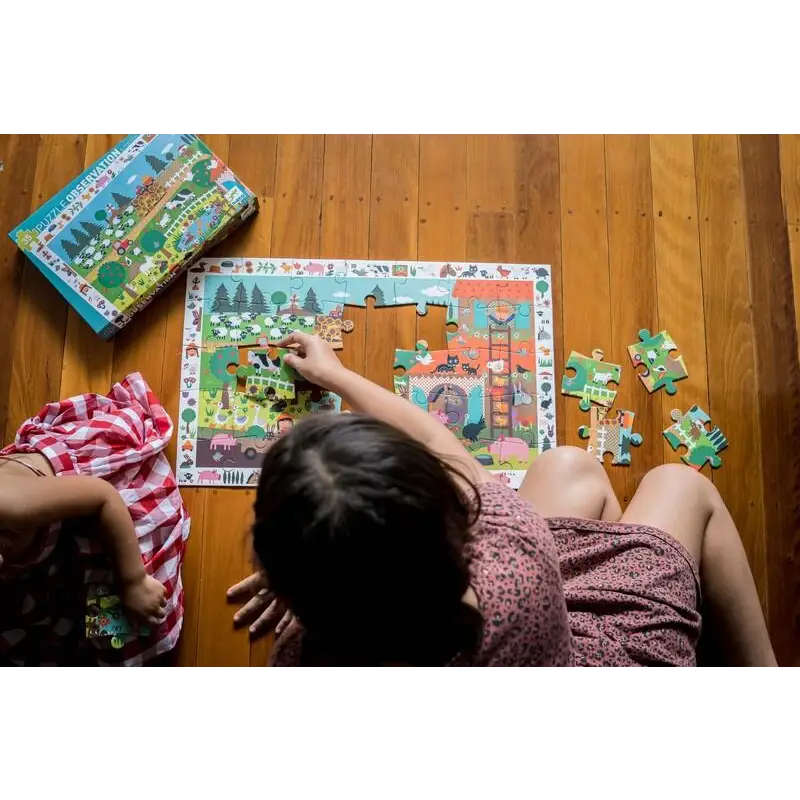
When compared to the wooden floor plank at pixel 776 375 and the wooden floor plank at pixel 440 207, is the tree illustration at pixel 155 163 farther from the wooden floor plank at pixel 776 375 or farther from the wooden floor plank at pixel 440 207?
the wooden floor plank at pixel 776 375

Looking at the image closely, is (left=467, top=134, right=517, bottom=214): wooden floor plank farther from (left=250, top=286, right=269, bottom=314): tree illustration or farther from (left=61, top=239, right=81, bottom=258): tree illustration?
(left=61, top=239, right=81, bottom=258): tree illustration

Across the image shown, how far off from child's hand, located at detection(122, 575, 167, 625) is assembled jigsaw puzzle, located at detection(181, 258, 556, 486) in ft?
0.80

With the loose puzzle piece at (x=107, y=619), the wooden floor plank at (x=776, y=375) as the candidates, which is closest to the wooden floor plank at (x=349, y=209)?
the loose puzzle piece at (x=107, y=619)

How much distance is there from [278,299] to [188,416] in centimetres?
34

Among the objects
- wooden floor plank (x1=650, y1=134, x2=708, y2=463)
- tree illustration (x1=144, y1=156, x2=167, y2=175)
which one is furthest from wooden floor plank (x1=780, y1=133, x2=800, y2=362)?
tree illustration (x1=144, y1=156, x2=167, y2=175)

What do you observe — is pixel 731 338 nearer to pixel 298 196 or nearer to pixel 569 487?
pixel 569 487

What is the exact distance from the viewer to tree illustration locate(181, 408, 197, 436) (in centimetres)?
147

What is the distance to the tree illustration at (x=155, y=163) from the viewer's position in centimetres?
153

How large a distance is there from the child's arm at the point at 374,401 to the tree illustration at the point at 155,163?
0.52 meters

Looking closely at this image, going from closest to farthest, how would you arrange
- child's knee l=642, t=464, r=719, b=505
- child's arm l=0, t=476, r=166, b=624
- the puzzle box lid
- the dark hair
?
the dark hair
child's arm l=0, t=476, r=166, b=624
child's knee l=642, t=464, r=719, b=505
the puzzle box lid

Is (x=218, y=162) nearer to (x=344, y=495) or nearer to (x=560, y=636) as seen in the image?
(x=344, y=495)

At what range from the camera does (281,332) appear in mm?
1504

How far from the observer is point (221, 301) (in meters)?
1.53

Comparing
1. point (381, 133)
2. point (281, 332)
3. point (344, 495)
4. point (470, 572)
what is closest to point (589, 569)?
point (470, 572)
